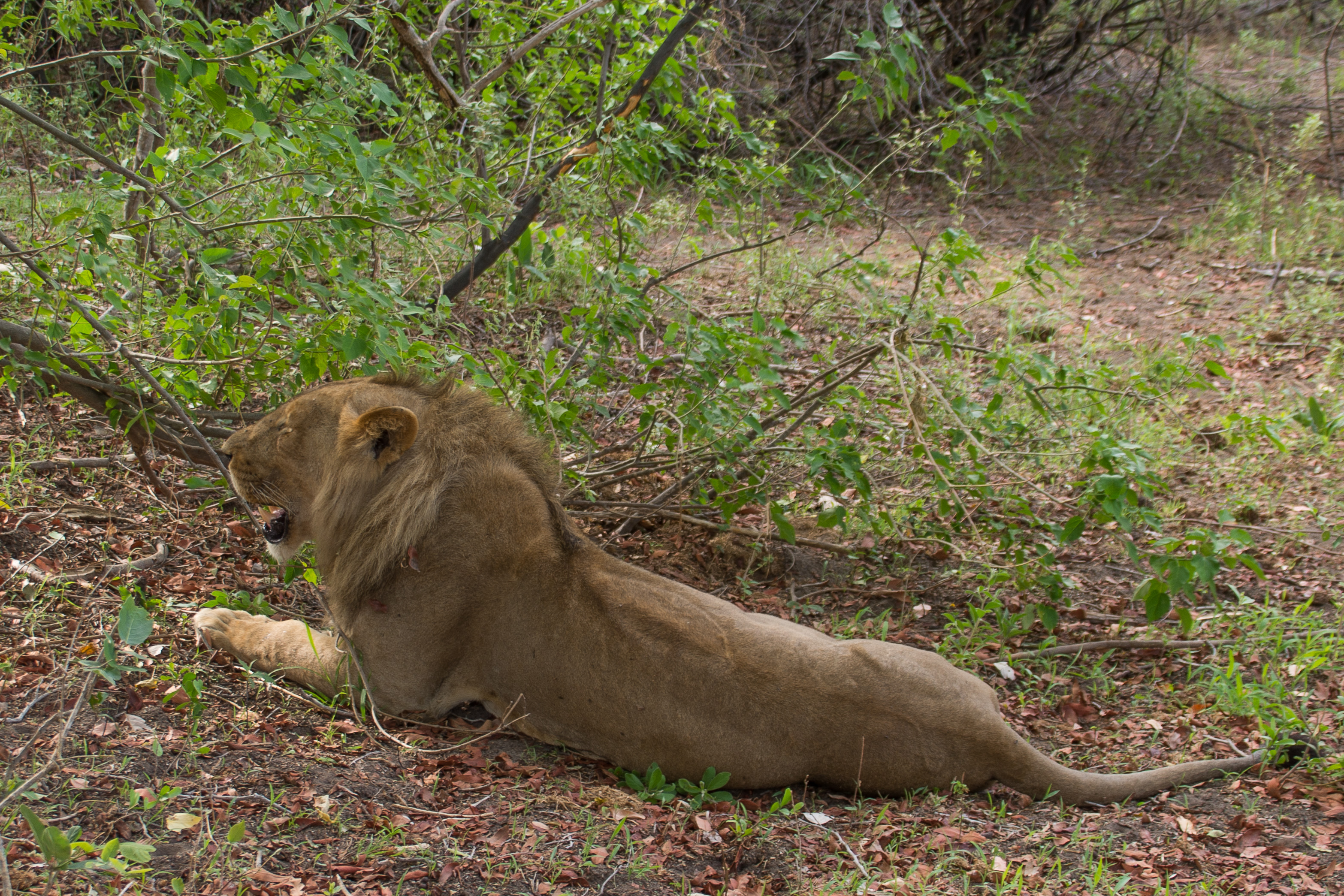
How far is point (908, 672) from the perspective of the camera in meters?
3.58

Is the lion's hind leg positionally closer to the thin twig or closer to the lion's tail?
the thin twig

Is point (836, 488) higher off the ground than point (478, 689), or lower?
higher

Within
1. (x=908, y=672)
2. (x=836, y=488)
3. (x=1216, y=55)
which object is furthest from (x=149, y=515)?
(x=1216, y=55)

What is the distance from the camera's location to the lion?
11.6ft

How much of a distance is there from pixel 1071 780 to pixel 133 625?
301cm

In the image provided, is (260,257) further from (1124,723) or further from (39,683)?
(1124,723)

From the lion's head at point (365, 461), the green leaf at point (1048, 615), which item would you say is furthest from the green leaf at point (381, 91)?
the green leaf at point (1048, 615)

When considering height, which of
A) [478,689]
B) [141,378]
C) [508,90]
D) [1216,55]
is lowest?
[478,689]

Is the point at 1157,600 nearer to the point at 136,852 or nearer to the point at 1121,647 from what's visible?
the point at 1121,647

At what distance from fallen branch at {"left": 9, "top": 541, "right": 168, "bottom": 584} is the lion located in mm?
512

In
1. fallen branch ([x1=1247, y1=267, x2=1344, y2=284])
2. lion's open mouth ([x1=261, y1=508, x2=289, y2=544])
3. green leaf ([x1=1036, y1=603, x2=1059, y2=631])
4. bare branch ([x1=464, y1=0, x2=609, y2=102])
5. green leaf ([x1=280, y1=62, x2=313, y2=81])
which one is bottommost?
lion's open mouth ([x1=261, y1=508, x2=289, y2=544])

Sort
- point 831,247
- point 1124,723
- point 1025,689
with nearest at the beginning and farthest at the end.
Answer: point 1124,723 → point 1025,689 → point 831,247

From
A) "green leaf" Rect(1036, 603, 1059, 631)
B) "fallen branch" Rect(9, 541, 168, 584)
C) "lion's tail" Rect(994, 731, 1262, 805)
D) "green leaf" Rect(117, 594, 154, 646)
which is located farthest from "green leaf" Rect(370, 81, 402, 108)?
"green leaf" Rect(1036, 603, 1059, 631)

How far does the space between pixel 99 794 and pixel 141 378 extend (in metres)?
1.59
